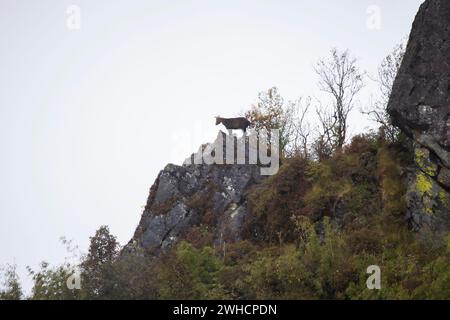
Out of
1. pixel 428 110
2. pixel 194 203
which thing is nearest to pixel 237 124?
pixel 194 203

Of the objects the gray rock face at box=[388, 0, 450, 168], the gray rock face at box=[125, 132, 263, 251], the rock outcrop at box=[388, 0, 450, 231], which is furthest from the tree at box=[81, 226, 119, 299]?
the gray rock face at box=[388, 0, 450, 168]

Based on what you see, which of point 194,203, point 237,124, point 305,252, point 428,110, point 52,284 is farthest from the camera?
point 237,124

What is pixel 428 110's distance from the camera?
19.2 meters

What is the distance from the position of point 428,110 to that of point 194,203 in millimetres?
13045

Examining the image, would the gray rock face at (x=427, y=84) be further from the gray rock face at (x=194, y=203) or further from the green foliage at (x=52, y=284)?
the green foliage at (x=52, y=284)

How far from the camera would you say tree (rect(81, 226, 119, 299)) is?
49.0 feet

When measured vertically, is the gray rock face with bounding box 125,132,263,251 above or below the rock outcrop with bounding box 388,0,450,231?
below

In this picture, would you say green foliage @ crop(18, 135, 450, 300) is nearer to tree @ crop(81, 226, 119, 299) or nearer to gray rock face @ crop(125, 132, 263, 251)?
tree @ crop(81, 226, 119, 299)

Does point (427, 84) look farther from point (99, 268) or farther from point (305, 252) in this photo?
point (99, 268)

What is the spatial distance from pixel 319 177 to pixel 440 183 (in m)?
6.09

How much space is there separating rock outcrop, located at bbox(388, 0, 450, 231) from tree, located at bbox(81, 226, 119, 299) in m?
12.6
